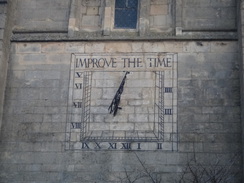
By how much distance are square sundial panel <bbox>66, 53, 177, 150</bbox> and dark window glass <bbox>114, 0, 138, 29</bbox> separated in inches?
35.1

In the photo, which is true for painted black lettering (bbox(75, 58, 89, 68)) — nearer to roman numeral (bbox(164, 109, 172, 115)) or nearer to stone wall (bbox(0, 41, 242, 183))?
stone wall (bbox(0, 41, 242, 183))

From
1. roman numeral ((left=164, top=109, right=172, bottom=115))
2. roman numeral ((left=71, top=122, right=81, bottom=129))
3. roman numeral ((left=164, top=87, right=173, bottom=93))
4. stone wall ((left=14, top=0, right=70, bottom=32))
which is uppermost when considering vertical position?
stone wall ((left=14, top=0, right=70, bottom=32))

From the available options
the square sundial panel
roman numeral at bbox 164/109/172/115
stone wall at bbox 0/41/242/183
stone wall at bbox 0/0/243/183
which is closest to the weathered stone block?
stone wall at bbox 0/0/243/183

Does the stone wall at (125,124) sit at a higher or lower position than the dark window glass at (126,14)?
lower

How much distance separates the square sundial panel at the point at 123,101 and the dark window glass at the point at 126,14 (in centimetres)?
89

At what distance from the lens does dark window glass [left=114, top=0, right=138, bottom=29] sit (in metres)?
13.1

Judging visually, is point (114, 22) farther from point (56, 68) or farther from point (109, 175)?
point (109, 175)

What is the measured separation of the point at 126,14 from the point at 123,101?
2.23m

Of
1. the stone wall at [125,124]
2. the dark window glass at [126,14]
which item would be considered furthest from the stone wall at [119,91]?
the dark window glass at [126,14]

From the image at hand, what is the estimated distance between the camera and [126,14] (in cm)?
1321

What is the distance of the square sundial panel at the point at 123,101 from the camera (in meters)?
Answer: 11.8

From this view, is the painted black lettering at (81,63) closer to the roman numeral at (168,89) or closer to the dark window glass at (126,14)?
the dark window glass at (126,14)

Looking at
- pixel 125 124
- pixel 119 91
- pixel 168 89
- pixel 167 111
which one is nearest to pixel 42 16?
pixel 119 91

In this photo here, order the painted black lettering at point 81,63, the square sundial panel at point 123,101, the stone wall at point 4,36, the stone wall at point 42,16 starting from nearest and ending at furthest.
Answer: the square sundial panel at point 123,101 → the stone wall at point 4,36 → the painted black lettering at point 81,63 → the stone wall at point 42,16
